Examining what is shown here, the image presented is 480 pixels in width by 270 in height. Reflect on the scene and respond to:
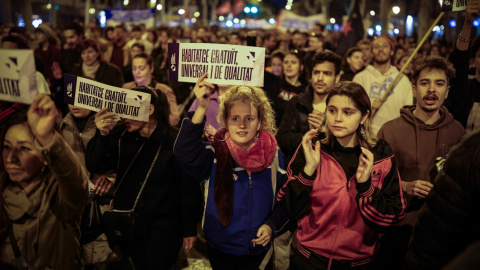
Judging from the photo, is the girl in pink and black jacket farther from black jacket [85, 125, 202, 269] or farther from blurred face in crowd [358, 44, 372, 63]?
blurred face in crowd [358, 44, 372, 63]

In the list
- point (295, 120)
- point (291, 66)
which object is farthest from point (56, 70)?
point (295, 120)

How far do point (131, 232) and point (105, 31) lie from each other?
1492cm

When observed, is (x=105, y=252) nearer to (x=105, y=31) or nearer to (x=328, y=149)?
(x=328, y=149)

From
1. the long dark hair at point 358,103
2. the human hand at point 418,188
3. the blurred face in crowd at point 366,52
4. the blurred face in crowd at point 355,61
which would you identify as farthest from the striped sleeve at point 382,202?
the blurred face in crowd at point 366,52

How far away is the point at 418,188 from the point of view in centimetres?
358

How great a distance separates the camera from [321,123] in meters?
4.27

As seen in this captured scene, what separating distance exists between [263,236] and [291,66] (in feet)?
14.0

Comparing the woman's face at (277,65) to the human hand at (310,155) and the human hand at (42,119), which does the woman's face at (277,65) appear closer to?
the human hand at (310,155)

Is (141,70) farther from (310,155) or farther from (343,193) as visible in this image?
(343,193)

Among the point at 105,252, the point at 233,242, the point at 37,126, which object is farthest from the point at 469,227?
the point at 105,252

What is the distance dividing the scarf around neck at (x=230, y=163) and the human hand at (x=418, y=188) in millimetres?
1142

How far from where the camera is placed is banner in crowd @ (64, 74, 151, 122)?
376 centimetres

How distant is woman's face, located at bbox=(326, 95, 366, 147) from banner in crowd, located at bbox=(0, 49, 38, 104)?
6.40 ft

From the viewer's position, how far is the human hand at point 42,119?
2.46 m
